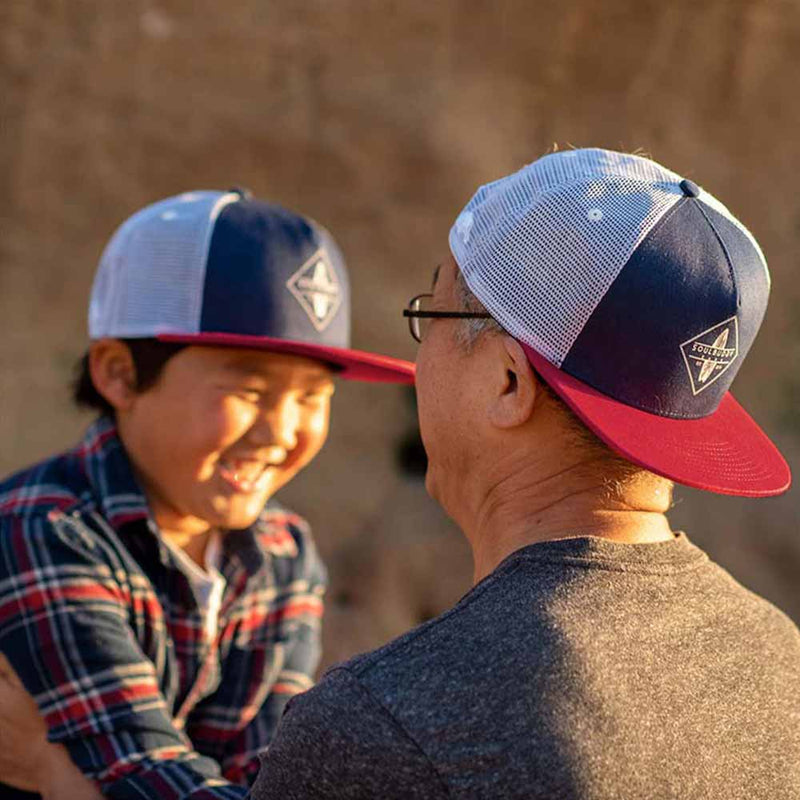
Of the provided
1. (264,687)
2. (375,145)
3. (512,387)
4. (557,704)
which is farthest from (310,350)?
(375,145)

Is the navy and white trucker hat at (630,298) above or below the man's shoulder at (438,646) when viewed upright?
above

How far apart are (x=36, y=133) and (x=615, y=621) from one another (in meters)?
4.15

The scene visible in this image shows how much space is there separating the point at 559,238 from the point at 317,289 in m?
1.06

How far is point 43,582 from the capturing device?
2.39m

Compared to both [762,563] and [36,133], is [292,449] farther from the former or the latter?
[762,563]

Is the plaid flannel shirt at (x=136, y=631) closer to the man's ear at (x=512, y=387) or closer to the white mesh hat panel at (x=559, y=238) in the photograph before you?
the man's ear at (x=512, y=387)

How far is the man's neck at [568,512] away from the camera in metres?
1.74

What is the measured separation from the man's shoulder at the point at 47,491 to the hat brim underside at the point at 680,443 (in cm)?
118

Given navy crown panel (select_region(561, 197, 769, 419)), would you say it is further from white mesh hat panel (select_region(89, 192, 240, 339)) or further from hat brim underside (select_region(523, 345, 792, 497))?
white mesh hat panel (select_region(89, 192, 240, 339))

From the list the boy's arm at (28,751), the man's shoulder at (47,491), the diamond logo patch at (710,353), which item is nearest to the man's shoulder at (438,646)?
the diamond logo patch at (710,353)

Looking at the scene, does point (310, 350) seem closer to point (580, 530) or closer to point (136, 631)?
point (136, 631)

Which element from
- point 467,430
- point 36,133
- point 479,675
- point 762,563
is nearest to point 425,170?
point 36,133

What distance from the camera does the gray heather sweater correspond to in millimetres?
1439

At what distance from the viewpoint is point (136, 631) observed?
253 cm
